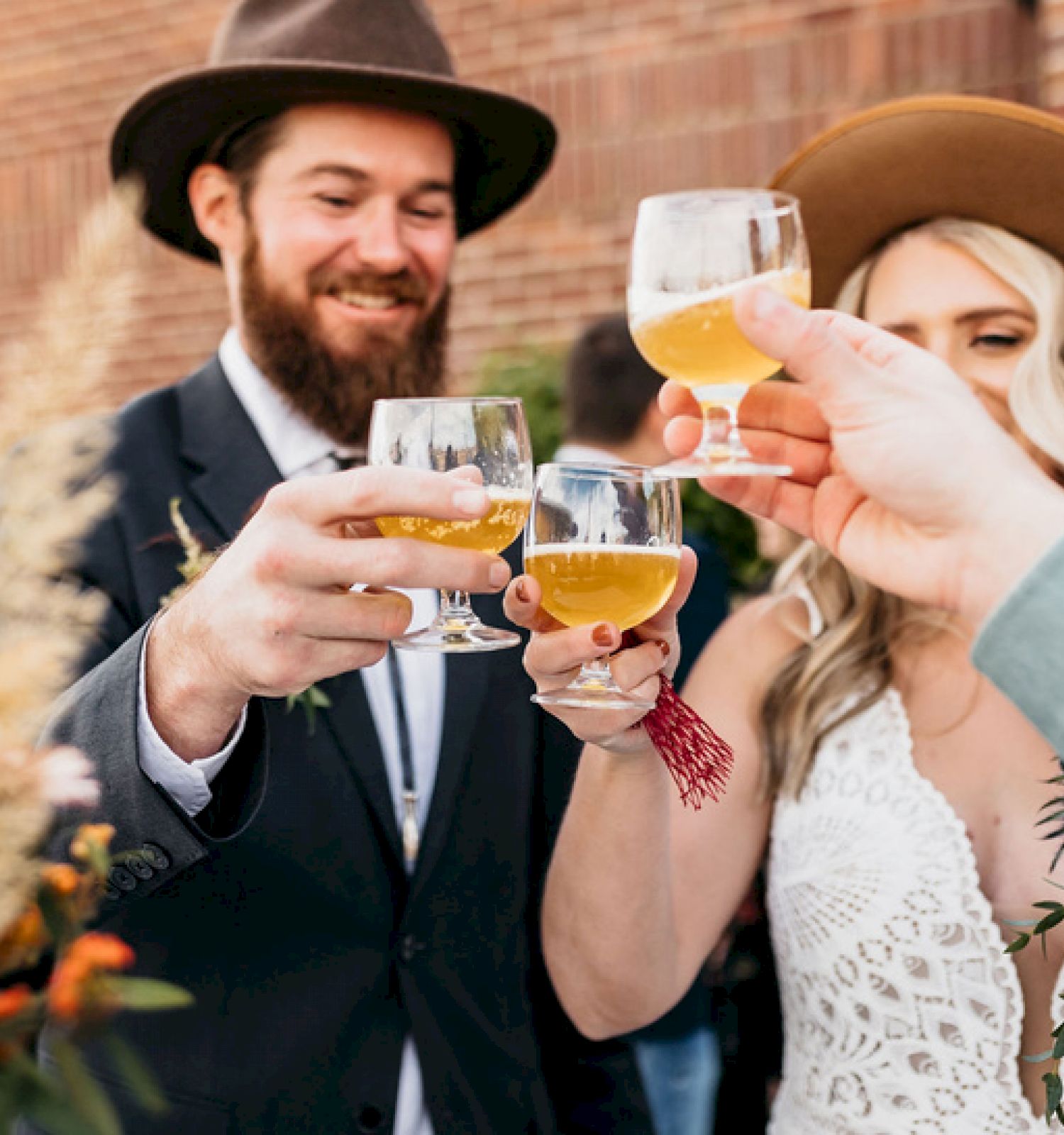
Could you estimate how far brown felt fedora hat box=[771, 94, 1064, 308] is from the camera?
2.37m

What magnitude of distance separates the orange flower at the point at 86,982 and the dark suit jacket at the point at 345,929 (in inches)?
47.1

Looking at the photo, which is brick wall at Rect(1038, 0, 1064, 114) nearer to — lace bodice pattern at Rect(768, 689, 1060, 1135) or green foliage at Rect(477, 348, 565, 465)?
green foliage at Rect(477, 348, 565, 465)

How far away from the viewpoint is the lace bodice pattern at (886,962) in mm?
2107

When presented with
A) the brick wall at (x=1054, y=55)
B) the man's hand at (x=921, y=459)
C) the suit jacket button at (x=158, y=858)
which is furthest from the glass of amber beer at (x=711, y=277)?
the brick wall at (x=1054, y=55)

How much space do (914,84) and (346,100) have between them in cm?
295

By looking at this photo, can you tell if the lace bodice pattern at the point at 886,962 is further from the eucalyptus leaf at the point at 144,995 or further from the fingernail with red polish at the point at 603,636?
the eucalyptus leaf at the point at 144,995

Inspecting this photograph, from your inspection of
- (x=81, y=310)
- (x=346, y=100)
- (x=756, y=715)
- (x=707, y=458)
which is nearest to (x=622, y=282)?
(x=346, y=100)

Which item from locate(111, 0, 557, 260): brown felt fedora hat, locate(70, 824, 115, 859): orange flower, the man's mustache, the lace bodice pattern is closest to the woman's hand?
the lace bodice pattern

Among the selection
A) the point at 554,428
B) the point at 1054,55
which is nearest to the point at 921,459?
the point at 1054,55

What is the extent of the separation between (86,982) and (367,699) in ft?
4.76

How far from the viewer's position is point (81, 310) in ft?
2.64

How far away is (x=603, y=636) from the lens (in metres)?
1.65

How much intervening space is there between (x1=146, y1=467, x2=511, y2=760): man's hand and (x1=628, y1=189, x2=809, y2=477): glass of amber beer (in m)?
0.35

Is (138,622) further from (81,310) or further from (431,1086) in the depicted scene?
(81,310)
